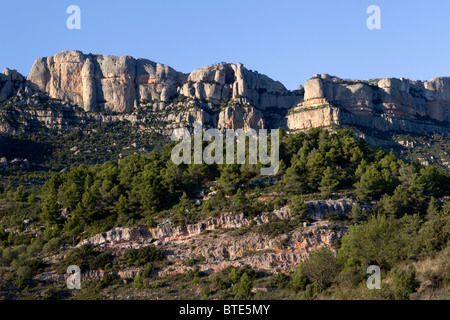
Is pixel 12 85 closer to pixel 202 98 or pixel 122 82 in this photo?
pixel 122 82

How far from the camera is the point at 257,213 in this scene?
141ft

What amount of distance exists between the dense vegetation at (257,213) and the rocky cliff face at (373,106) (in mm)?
59330

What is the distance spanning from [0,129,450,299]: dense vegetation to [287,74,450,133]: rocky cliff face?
59.3 meters

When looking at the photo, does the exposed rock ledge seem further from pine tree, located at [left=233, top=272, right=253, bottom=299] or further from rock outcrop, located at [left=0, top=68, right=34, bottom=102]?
rock outcrop, located at [left=0, top=68, right=34, bottom=102]

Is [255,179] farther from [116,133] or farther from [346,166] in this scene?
[116,133]

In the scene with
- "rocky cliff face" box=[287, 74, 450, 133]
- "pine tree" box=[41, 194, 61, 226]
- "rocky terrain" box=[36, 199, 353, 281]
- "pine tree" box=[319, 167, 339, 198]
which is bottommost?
"rocky terrain" box=[36, 199, 353, 281]

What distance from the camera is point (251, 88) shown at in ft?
469

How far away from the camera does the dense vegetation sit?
27.8m

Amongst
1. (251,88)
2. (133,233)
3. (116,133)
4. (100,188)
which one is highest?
(251,88)

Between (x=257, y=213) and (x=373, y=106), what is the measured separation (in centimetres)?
10094

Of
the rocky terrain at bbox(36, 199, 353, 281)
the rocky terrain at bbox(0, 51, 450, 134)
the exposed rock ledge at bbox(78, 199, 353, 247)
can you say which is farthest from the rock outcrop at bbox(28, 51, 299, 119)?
the rocky terrain at bbox(36, 199, 353, 281)

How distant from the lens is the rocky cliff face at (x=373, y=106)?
123 m

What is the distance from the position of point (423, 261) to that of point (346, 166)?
30.9 m

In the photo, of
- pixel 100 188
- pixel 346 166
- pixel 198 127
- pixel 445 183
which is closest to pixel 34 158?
pixel 198 127
